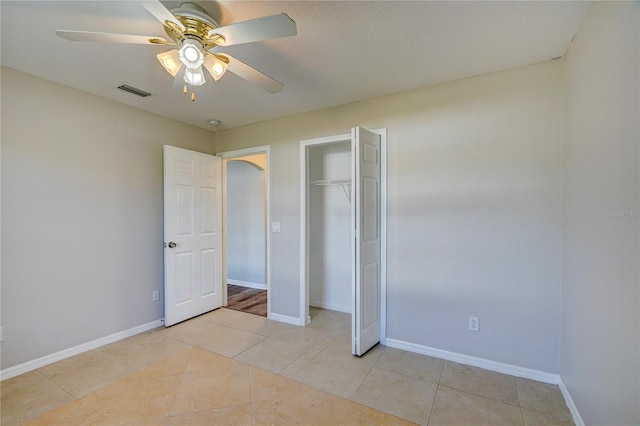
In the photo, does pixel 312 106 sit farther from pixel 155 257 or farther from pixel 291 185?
pixel 155 257

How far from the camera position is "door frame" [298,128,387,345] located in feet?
9.16

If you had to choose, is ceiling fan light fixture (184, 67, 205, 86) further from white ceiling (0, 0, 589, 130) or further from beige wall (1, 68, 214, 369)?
beige wall (1, 68, 214, 369)

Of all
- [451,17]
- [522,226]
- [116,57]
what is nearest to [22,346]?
[116,57]

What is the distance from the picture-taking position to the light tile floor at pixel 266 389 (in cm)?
182

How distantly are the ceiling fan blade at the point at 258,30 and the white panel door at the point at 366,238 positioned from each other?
1.21 m

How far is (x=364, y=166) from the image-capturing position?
2584 millimetres

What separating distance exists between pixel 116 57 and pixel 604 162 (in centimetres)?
313

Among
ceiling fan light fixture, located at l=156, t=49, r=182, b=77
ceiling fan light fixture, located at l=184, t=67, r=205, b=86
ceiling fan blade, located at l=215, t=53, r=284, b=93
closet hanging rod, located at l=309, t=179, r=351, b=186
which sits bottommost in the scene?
closet hanging rod, located at l=309, t=179, r=351, b=186

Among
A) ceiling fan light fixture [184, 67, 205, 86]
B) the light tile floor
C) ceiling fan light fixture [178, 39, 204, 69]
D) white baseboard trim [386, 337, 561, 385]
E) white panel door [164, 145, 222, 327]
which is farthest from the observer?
white panel door [164, 145, 222, 327]

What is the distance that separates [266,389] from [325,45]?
2.49 metres

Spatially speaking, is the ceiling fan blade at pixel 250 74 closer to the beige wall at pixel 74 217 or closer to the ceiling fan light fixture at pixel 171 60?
the ceiling fan light fixture at pixel 171 60

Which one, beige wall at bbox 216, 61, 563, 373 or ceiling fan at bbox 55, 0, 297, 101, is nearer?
ceiling fan at bbox 55, 0, 297, 101

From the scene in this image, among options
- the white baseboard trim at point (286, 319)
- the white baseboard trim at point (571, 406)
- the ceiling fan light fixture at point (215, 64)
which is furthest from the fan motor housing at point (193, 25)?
the white baseboard trim at point (571, 406)

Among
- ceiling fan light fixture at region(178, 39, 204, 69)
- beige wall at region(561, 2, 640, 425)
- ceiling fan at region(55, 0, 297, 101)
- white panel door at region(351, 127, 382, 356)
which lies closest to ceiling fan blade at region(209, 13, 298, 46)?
ceiling fan at region(55, 0, 297, 101)
